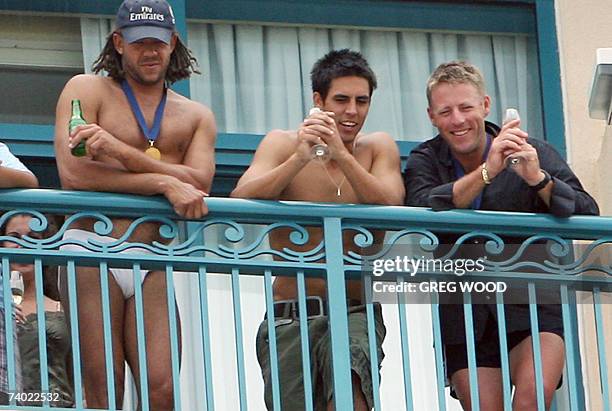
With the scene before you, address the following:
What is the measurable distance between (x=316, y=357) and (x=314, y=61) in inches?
123

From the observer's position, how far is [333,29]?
42.2 feet

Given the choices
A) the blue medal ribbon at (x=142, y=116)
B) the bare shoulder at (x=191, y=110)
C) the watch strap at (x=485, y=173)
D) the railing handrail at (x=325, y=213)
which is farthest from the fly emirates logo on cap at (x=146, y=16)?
the watch strap at (x=485, y=173)

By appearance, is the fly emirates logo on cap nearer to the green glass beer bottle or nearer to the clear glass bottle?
the green glass beer bottle

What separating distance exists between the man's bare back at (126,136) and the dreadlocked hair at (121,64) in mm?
68

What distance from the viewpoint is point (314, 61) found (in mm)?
12758

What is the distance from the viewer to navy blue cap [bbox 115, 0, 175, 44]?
10.1m

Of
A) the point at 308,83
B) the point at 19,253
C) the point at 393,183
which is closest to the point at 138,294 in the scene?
the point at 19,253

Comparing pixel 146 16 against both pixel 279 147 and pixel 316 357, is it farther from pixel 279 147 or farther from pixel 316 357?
pixel 316 357

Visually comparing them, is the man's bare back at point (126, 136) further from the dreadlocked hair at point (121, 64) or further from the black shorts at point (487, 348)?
the black shorts at point (487, 348)

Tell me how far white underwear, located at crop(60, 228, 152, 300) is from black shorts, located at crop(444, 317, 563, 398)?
1399 millimetres

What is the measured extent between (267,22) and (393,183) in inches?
111

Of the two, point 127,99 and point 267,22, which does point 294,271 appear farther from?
point 267,22

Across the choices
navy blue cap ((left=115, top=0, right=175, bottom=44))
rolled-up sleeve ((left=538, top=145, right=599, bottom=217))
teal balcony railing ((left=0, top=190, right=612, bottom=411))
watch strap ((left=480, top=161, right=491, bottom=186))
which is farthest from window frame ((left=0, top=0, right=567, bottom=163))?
watch strap ((left=480, top=161, right=491, bottom=186))

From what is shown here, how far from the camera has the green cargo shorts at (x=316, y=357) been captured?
9.92m
